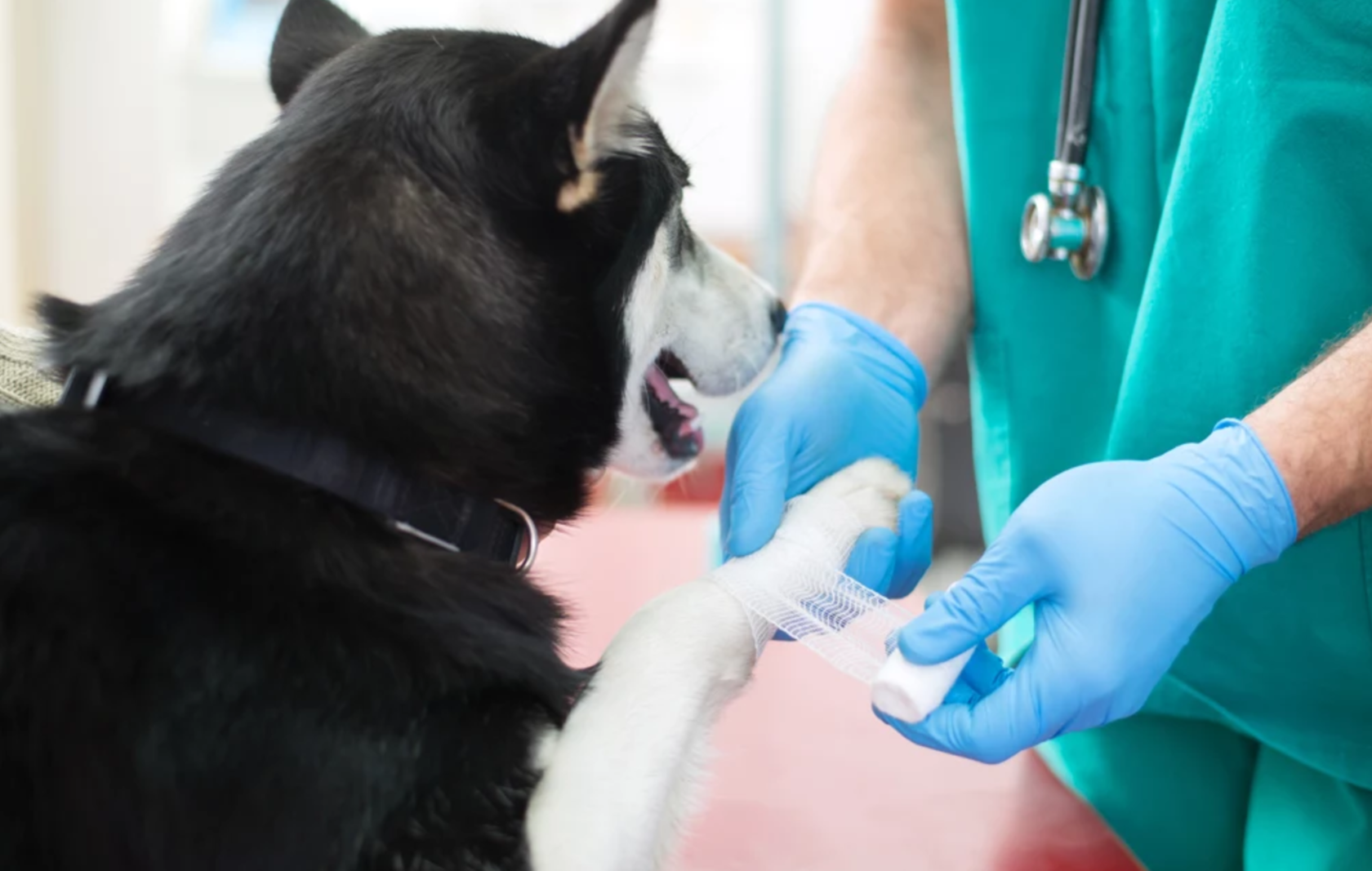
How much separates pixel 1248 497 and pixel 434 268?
1.46 ft

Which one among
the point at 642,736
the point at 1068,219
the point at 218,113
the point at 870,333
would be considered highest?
the point at 1068,219

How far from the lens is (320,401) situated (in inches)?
22.4

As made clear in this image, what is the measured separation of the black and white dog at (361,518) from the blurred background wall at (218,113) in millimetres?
1735

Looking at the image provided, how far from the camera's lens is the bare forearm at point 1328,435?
1.94 feet

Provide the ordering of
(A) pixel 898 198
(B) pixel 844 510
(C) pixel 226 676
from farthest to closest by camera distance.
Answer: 1. (A) pixel 898 198
2. (B) pixel 844 510
3. (C) pixel 226 676

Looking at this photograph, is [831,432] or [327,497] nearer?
[327,497]

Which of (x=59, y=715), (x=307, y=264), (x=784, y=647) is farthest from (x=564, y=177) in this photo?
(x=784, y=647)

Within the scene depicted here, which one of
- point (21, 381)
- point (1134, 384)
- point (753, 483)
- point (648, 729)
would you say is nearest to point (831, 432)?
point (753, 483)

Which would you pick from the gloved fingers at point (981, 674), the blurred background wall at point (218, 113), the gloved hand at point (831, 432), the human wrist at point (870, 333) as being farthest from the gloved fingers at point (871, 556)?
the blurred background wall at point (218, 113)

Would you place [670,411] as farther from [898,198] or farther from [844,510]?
[898,198]

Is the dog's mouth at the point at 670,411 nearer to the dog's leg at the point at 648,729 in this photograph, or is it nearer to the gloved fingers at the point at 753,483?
the gloved fingers at the point at 753,483

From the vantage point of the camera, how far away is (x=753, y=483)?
778 mm

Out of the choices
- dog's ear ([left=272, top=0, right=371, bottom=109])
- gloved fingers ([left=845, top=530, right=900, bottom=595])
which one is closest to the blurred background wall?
dog's ear ([left=272, top=0, right=371, bottom=109])

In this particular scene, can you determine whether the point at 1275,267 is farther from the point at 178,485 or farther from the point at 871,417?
the point at 178,485
